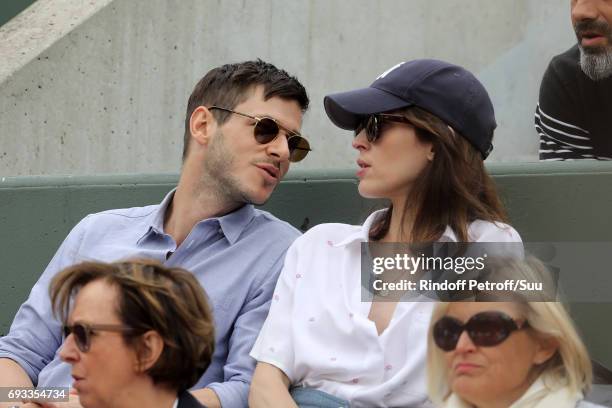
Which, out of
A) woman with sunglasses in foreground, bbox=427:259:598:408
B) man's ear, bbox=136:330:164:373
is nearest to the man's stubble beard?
woman with sunglasses in foreground, bbox=427:259:598:408

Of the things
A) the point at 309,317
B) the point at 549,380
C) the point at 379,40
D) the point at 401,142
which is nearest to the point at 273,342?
A: the point at 309,317

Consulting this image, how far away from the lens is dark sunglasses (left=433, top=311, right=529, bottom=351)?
222 centimetres

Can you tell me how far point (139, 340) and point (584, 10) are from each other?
7.26 ft

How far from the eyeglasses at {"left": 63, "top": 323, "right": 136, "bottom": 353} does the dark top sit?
2.14 m

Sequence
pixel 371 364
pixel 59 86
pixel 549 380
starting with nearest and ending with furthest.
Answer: pixel 549 380 < pixel 371 364 < pixel 59 86

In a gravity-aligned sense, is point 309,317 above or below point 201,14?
below

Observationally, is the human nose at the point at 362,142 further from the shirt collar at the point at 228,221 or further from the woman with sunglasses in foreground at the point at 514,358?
the woman with sunglasses in foreground at the point at 514,358

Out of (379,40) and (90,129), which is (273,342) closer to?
(90,129)

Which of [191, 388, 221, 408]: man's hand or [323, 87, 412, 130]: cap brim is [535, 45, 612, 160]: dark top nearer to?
[323, 87, 412, 130]: cap brim

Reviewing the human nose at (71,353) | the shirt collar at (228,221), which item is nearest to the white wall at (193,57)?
the shirt collar at (228,221)

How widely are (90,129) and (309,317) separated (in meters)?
2.96

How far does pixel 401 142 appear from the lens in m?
3.09

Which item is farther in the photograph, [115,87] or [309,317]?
[115,87]

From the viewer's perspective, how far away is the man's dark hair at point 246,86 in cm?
367
